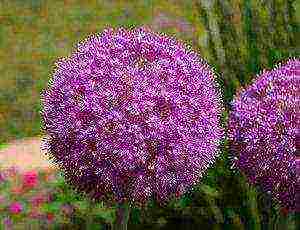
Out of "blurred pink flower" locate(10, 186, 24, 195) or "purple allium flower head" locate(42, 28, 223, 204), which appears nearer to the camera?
"purple allium flower head" locate(42, 28, 223, 204)

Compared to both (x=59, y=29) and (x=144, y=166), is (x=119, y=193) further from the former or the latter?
(x=59, y=29)

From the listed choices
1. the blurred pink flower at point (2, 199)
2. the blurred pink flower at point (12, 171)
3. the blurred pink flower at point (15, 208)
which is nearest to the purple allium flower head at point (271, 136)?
the blurred pink flower at point (15, 208)

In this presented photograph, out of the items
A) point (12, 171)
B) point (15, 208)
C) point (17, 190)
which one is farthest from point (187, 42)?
point (15, 208)

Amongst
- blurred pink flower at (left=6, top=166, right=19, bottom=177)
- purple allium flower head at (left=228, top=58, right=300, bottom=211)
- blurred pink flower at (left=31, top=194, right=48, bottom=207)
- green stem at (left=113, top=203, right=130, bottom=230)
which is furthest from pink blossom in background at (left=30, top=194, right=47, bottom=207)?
purple allium flower head at (left=228, top=58, right=300, bottom=211)

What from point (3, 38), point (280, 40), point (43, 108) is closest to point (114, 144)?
point (43, 108)

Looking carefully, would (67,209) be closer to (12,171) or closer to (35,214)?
(35,214)

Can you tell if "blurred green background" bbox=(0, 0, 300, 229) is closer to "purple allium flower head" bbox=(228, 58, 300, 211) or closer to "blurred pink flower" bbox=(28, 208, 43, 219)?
"purple allium flower head" bbox=(228, 58, 300, 211)
